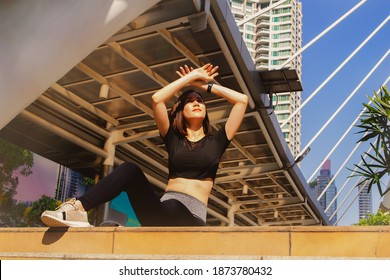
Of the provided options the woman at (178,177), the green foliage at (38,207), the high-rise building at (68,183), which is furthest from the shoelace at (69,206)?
the green foliage at (38,207)

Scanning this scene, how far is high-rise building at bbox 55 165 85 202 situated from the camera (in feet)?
59.0

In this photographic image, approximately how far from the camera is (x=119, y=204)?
1697 cm

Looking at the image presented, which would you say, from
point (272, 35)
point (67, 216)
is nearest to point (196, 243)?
point (67, 216)

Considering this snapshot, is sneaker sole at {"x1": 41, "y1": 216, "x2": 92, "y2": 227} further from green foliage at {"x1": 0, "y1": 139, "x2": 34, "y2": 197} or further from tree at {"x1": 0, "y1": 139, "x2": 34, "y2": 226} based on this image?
tree at {"x1": 0, "y1": 139, "x2": 34, "y2": 226}

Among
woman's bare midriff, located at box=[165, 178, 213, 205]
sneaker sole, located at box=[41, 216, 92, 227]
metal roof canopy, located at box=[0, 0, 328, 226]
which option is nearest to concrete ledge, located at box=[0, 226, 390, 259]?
sneaker sole, located at box=[41, 216, 92, 227]

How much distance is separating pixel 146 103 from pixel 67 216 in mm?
11295

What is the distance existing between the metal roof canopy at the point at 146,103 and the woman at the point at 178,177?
17.0ft

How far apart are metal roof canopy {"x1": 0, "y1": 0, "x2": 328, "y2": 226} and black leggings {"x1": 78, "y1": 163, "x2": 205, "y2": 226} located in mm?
5733

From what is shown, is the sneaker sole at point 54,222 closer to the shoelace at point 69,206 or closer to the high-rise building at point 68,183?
the shoelace at point 69,206

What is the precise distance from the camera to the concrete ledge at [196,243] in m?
2.89

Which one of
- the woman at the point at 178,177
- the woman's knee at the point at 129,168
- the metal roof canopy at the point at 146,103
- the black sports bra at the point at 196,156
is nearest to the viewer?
the woman at the point at 178,177

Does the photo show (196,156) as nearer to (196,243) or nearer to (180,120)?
(180,120)

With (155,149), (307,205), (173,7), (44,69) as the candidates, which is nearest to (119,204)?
(155,149)
